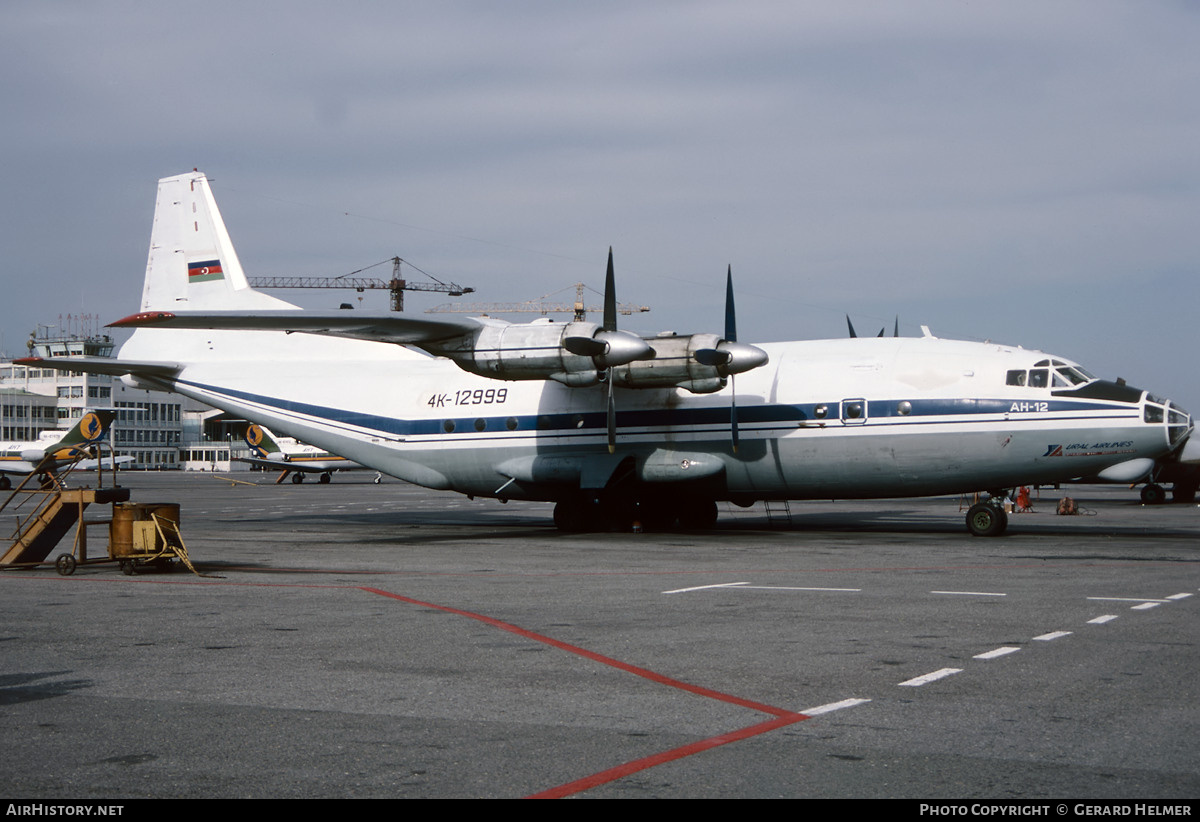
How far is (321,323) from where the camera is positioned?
74.1 feet

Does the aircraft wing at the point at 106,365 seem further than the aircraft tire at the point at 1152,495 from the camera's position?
No

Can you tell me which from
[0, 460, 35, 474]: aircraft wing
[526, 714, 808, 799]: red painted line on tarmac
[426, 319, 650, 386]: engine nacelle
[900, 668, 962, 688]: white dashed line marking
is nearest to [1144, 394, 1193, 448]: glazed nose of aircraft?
[426, 319, 650, 386]: engine nacelle

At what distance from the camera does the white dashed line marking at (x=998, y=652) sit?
920 centimetres

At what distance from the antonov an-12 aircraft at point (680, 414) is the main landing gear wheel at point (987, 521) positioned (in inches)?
1.6

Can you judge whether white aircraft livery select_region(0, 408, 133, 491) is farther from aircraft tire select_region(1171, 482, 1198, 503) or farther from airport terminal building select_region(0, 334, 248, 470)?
airport terminal building select_region(0, 334, 248, 470)

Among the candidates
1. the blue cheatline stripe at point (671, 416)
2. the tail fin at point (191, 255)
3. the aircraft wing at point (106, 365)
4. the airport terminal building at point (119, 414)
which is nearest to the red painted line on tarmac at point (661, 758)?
the blue cheatline stripe at point (671, 416)

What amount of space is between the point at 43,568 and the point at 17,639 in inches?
307

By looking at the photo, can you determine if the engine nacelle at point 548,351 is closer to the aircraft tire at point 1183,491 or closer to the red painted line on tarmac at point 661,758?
the red painted line on tarmac at point 661,758

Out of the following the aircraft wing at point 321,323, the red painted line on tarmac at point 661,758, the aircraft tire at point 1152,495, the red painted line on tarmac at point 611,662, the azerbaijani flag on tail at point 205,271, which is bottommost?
the aircraft tire at point 1152,495

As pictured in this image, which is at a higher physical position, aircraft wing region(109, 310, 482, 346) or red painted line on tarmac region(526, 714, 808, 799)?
aircraft wing region(109, 310, 482, 346)

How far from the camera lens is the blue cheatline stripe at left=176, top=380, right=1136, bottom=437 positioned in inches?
869

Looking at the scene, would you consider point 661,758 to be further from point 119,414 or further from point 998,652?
point 119,414

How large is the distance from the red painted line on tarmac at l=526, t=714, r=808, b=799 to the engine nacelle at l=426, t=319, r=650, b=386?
16.1 metres

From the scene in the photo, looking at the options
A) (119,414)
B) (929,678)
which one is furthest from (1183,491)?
(119,414)
